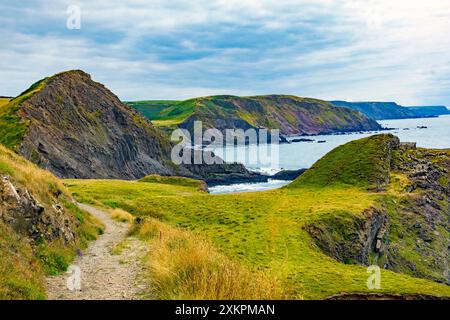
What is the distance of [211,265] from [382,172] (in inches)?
1676

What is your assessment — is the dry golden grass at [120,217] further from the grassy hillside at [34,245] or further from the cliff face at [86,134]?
the cliff face at [86,134]

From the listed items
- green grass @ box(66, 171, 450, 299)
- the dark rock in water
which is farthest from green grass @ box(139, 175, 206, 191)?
the dark rock in water

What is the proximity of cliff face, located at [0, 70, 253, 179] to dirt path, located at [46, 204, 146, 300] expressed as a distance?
7993 centimetres

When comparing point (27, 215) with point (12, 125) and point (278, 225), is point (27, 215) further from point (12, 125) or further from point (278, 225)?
point (12, 125)

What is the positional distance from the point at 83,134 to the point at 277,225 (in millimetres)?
100272

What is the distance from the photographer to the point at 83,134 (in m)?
121

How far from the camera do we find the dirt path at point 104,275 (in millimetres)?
13219

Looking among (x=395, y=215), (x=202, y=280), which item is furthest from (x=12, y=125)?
(x=202, y=280)

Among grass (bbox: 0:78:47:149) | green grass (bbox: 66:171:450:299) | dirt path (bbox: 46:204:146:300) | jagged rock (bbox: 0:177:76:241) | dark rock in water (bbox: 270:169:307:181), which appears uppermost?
grass (bbox: 0:78:47:149)

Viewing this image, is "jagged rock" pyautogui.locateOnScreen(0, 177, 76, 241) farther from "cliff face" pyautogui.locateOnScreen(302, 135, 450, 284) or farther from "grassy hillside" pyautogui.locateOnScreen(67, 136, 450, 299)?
"cliff face" pyautogui.locateOnScreen(302, 135, 450, 284)

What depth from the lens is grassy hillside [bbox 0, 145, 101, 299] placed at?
11805mm

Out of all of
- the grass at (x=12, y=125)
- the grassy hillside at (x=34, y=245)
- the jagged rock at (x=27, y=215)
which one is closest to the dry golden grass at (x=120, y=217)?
the grassy hillside at (x=34, y=245)

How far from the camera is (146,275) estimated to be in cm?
1512
